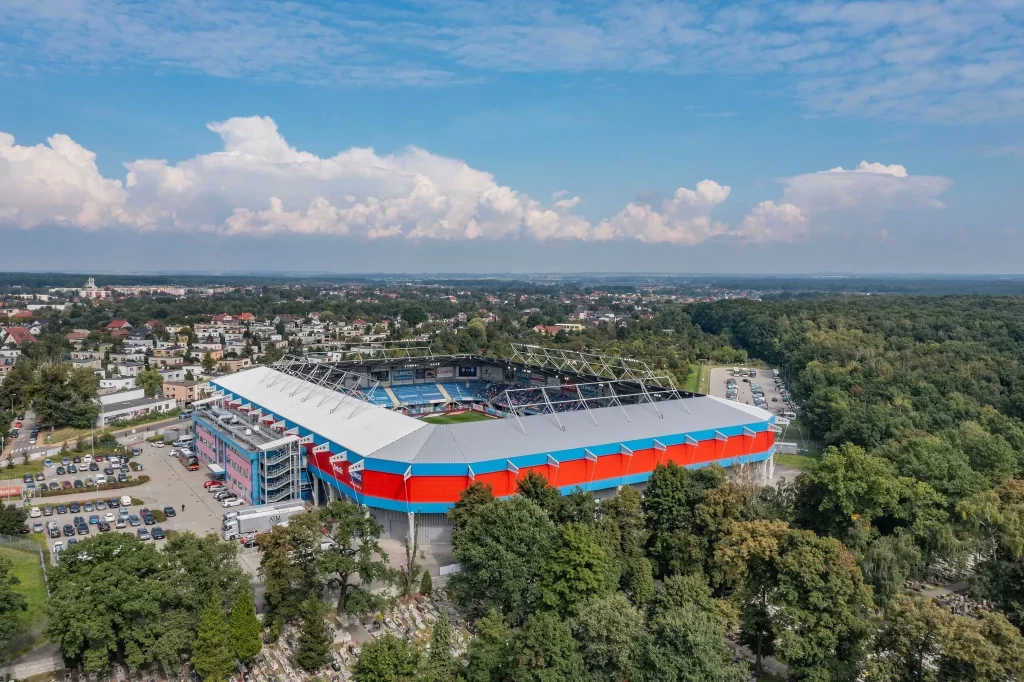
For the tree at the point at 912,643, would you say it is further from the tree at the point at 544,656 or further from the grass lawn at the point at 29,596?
the grass lawn at the point at 29,596

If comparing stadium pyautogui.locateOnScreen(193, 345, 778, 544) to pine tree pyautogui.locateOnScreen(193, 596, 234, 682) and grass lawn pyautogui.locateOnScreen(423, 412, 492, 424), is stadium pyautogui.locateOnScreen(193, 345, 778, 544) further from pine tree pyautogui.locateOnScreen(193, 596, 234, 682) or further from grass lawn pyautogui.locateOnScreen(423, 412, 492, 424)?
pine tree pyautogui.locateOnScreen(193, 596, 234, 682)

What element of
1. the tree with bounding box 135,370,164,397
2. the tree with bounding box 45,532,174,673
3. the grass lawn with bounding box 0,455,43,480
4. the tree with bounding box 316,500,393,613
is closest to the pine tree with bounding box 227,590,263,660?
the tree with bounding box 45,532,174,673

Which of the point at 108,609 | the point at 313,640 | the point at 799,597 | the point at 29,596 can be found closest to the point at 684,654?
the point at 799,597

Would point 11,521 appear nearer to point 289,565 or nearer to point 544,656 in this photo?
point 289,565

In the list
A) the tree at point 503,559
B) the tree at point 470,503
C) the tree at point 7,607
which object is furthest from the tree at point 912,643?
the tree at point 7,607

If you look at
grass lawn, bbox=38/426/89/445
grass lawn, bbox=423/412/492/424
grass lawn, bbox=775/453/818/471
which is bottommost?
grass lawn, bbox=775/453/818/471

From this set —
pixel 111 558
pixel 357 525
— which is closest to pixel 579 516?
pixel 357 525
